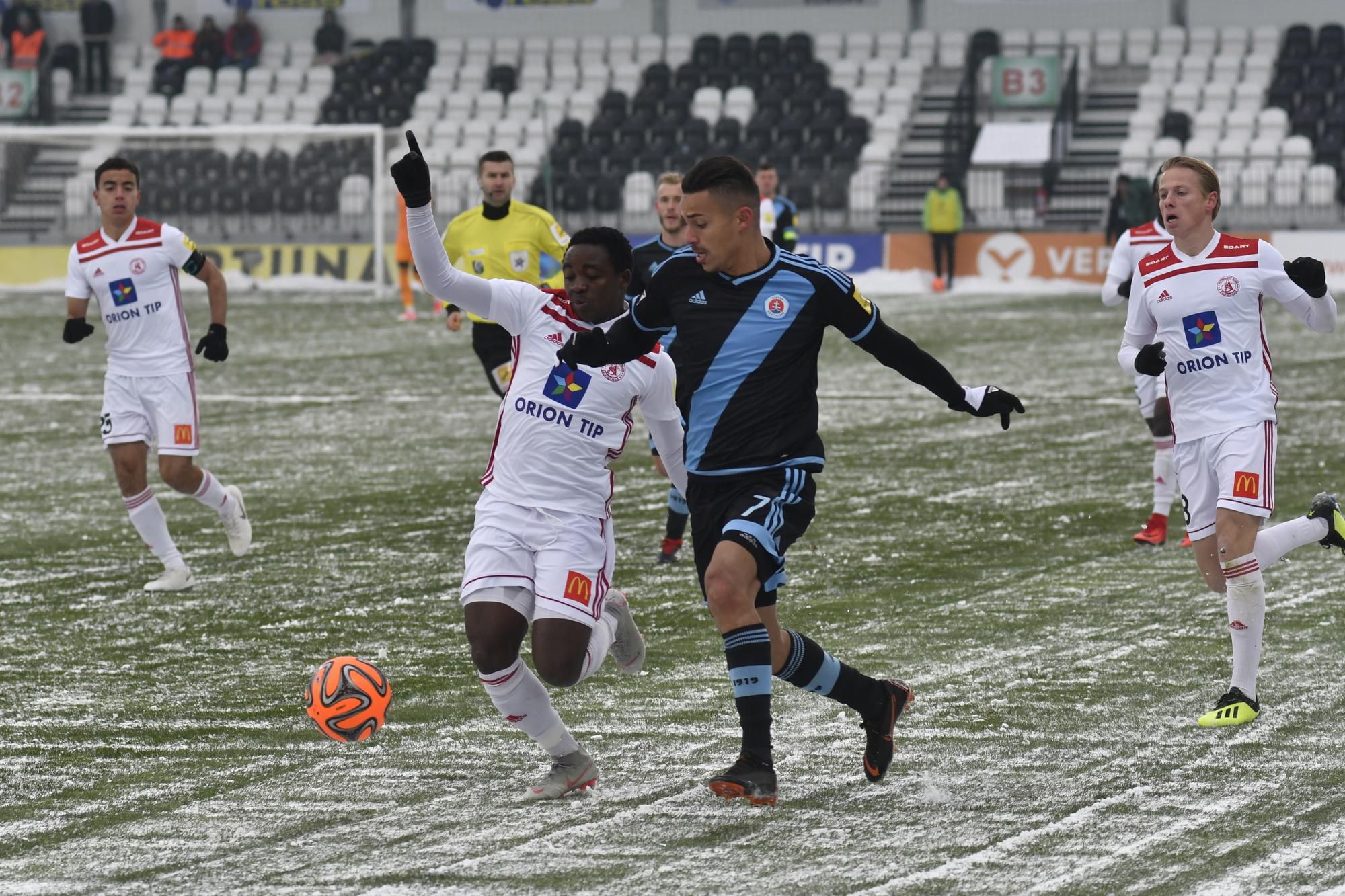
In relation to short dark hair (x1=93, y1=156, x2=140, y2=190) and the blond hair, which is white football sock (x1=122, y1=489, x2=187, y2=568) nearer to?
short dark hair (x1=93, y1=156, x2=140, y2=190)

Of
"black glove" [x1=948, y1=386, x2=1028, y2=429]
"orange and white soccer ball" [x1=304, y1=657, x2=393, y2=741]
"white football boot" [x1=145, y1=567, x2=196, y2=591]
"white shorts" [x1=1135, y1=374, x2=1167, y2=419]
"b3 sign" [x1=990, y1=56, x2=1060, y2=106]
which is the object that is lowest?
"white football boot" [x1=145, y1=567, x2=196, y2=591]

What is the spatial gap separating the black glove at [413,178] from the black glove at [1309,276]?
9.76 ft

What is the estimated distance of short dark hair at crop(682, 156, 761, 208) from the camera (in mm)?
5914

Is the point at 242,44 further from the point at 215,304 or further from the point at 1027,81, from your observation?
the point at 215,304

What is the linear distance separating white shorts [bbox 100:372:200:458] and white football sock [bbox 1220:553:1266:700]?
17.0 feet

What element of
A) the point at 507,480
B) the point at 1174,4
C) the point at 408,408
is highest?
the point at 1174,4

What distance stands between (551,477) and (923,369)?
113cm

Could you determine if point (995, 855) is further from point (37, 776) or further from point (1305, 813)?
point (37, 776)

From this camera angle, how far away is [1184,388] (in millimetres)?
7289

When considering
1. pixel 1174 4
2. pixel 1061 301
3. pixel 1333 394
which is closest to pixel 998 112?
pixel 1174 4

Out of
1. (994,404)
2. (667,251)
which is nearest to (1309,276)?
(994,404)

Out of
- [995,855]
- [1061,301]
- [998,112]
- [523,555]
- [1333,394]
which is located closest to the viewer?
[995,855]

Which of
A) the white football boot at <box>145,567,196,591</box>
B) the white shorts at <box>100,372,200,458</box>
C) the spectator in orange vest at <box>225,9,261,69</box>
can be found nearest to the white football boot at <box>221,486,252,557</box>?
the white shorts at <box>100,372,200,458</box>

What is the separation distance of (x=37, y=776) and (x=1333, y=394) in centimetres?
1311
